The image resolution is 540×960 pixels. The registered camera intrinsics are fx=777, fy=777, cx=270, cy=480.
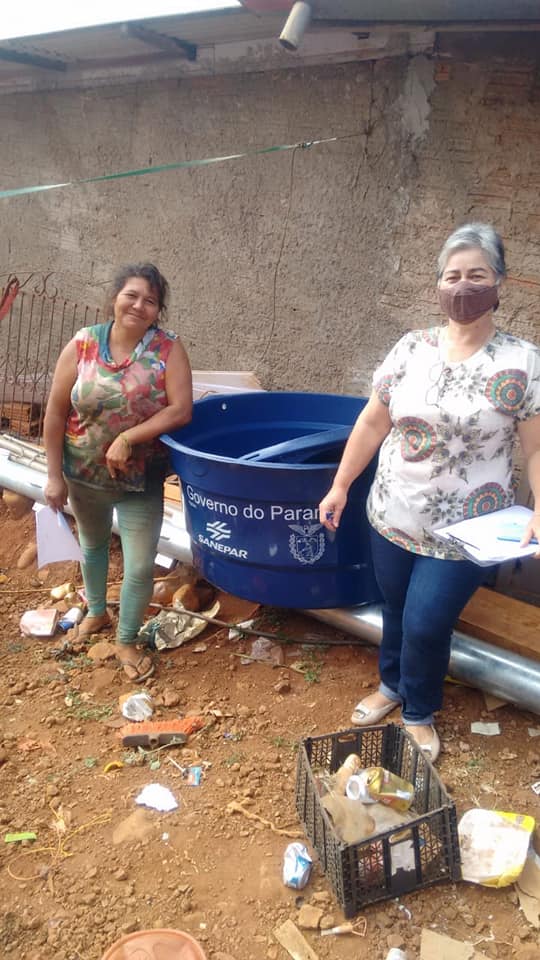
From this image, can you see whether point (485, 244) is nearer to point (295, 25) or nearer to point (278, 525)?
point (278, 525)

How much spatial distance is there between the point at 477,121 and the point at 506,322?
0.92 meters

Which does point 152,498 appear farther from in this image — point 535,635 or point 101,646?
point 535,635

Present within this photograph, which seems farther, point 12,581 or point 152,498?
point 12,581

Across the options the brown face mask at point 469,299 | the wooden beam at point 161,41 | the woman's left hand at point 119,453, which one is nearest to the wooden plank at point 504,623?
the brown face mask at point 469,299

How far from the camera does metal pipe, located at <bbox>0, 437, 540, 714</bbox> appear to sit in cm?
298

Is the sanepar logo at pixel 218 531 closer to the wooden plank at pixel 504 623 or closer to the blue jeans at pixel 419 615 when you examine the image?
the blue jeans at pixel 419 615

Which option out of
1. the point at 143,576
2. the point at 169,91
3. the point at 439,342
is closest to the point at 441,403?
the point at 439,342

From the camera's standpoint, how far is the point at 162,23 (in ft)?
12.7

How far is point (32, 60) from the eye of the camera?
5152 mm

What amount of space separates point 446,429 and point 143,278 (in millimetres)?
1406

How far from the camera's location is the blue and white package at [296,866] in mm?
2354

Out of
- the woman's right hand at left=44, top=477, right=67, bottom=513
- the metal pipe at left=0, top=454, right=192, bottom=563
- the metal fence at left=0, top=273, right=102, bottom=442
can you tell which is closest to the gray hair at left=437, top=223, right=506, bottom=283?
the woman's right hand at left=44, top=477, right=67, bottom=513

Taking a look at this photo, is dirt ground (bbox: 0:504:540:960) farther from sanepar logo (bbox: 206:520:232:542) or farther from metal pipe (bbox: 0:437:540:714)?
sanepar logo (bbox: 206:520:232:542)

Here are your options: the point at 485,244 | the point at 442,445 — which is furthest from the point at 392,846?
the point at 485,244
